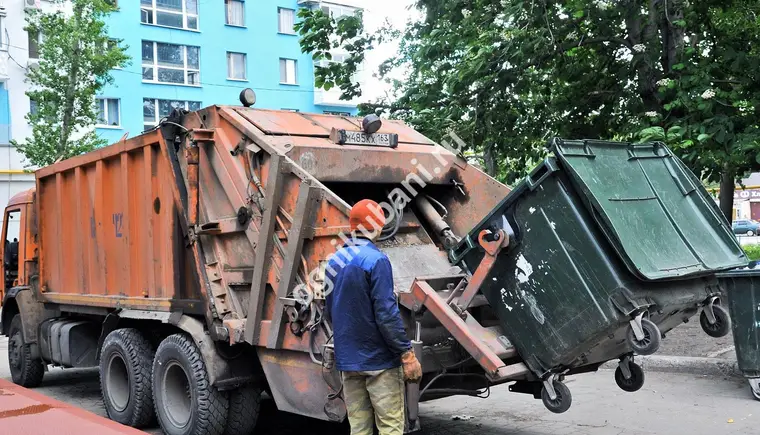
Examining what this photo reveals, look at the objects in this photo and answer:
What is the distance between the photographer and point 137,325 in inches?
267

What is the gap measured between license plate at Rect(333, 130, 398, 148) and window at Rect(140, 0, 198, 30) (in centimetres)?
2540

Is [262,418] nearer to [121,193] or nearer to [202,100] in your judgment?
[121,193]

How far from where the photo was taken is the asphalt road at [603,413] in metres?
5.97

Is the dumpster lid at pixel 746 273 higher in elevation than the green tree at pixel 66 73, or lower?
lower

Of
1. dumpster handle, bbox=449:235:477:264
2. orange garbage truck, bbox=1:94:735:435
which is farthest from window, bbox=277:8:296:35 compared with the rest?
dumpster handle, bbox=449:235:477:264

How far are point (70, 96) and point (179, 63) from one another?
39.5ft

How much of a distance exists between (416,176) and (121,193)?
2704 mm

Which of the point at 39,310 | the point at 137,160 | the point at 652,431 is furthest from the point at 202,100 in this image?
the point at 652,431

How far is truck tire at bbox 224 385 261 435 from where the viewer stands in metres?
5.73

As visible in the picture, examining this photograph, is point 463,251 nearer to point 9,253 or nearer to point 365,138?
point 365,138

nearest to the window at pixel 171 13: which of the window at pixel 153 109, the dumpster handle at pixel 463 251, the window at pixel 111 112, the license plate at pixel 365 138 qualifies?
the window at pixel 153 109

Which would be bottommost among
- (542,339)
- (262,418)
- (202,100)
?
(262,418)

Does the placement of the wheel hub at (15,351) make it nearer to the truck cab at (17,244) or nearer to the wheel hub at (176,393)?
the truck cab at (17,244)

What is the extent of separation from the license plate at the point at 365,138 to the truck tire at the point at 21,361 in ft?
16.3
